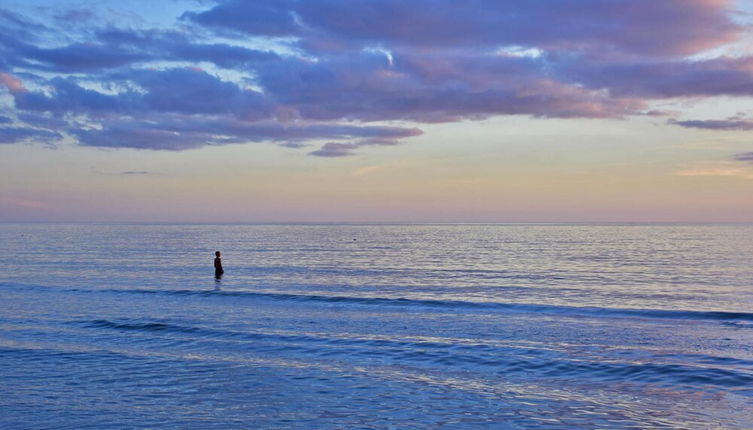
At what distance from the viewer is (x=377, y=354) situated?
20.7 meters

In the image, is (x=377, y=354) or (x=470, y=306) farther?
(x=470, y=306)

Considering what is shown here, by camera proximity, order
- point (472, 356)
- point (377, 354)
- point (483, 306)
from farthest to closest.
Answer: point (483, 306) < point (377, 354) < point (472, 356)

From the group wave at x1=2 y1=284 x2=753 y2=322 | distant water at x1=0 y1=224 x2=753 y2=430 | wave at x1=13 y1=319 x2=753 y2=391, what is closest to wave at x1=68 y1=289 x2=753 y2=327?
wave at x1=2 y1=284 x2=753 y2=322

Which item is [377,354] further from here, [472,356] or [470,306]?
[470,306]

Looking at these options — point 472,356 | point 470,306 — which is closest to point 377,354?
point 472,356

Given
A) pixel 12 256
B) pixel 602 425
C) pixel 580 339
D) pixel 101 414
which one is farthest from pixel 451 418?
pixel 12 256

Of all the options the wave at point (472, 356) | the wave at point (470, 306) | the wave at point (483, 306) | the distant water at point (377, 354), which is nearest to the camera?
the distant water at point (377, 354)

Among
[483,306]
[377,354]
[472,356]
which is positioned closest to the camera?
[472,356]

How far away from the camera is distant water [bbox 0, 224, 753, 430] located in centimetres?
1412

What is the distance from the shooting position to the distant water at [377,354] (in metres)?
14.1

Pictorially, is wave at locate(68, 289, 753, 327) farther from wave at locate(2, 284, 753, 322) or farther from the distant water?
the distant water

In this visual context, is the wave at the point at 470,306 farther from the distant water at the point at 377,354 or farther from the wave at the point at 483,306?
the distant water at the point at 377,354

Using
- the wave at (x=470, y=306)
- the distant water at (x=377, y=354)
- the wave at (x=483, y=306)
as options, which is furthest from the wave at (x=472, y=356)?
the wave at (x=483, y=306)

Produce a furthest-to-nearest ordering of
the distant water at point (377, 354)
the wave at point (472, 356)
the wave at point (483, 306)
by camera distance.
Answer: the wave at point (483, 306), the wave at point (472, 356), the distant water at point (377, 354)
